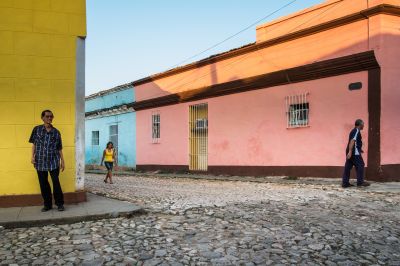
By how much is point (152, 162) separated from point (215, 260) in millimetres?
14821

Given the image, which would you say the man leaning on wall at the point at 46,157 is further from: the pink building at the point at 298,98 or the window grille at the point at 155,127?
the window grille at the point at 155,127

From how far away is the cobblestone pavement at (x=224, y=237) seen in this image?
381cm

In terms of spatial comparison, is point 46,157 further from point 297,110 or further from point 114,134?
point 114,134

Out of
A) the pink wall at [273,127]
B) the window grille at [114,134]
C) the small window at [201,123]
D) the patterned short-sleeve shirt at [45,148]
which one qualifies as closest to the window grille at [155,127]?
the pink wall at [273,127]

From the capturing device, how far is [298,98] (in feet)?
39.1

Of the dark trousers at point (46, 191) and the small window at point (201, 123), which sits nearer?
the dark trousers at point (46, 191)

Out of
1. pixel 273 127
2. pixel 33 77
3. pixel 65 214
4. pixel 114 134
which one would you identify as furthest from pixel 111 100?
pixel 65 214

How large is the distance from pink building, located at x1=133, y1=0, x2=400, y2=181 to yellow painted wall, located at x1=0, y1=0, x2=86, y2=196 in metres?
6.93

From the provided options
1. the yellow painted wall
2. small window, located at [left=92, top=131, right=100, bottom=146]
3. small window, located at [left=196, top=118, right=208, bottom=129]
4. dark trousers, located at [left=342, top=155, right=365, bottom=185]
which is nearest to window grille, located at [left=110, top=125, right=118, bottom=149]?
small window, located at [left=92, top=131, right=100, bottom=146]

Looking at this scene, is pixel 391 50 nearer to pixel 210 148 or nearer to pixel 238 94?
pixel 238 94

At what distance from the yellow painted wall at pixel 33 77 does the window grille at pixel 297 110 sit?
22.8 ft

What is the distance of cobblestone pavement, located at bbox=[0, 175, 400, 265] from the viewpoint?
150 inches

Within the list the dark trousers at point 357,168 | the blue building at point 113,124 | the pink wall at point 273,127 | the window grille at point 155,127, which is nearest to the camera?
the dark trousers at point 357,168

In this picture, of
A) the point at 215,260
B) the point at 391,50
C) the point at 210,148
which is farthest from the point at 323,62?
the point at 215,260
